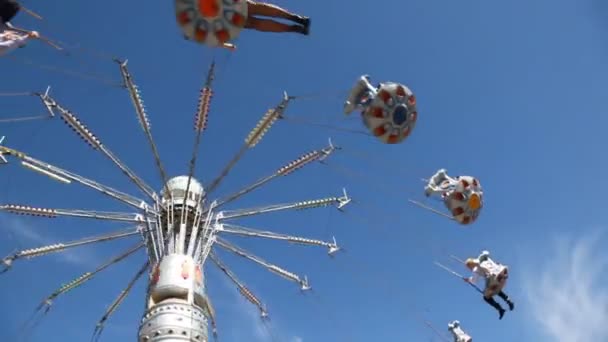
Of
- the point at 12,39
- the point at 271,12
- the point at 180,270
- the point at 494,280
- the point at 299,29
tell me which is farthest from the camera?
the point at 494,280

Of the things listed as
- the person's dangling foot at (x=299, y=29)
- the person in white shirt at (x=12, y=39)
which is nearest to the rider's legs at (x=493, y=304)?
the person's dangling foot at (x=299, y=29)

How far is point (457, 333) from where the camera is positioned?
2286 centimetres

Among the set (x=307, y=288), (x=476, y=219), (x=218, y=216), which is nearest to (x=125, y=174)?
(x=218, y=216)

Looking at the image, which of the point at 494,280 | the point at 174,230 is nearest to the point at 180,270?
the point at 174,230

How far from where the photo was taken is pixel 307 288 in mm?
22891

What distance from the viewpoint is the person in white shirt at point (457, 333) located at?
893 inches

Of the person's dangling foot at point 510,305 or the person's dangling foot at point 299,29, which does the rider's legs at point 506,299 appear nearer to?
the person's dangling foot at point 510,305

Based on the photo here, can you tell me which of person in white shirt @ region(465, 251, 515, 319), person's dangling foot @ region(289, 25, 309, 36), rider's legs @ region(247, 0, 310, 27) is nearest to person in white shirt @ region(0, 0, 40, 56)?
rider's legs @ region(247, 0, 310, 27)

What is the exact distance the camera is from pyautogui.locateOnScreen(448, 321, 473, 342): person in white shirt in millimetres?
22672

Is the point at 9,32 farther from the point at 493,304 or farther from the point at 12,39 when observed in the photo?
the point at 493,304

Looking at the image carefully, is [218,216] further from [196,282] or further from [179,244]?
[196,282]


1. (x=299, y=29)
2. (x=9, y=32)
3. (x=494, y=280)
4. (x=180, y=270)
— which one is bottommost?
(x=180, y=270)

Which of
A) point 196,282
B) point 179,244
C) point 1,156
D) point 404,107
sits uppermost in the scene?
point 404,107

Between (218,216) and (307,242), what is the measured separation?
150 inches
